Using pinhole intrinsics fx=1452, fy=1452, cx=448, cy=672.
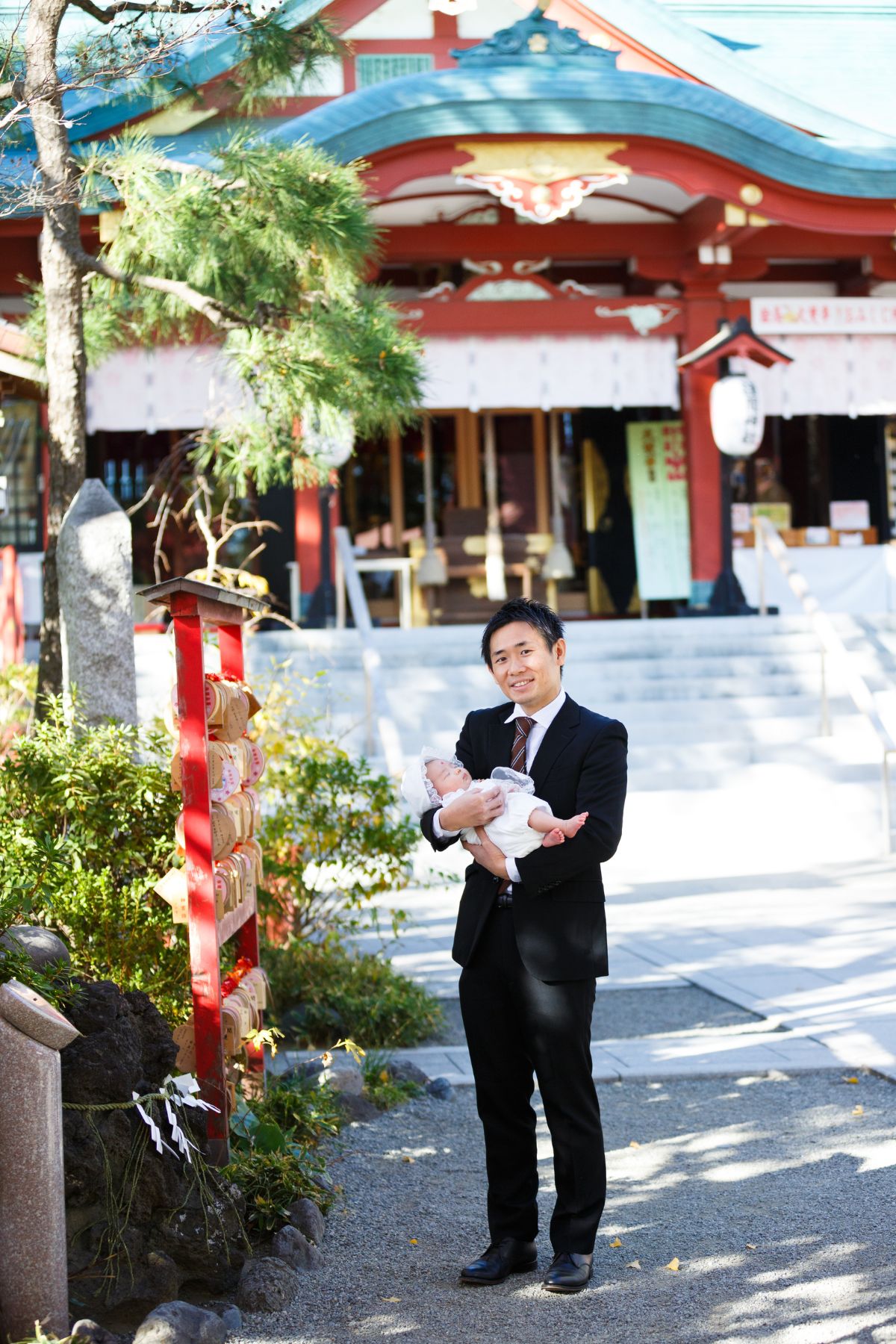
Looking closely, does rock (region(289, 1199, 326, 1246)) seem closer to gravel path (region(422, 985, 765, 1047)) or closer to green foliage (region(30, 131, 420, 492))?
gravel path (region(422, 985, 765, 1047))

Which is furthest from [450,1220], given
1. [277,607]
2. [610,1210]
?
[277,607]

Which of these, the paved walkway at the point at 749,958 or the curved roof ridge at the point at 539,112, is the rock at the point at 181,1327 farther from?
the curved roof ridge at the point at 539,112

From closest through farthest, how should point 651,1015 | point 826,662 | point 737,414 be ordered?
1. point 651,1015
2. point 826,662
3. point 737,414

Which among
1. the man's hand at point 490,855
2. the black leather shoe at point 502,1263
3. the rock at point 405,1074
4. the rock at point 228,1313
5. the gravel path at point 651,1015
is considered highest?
the man's hand at point 490,855

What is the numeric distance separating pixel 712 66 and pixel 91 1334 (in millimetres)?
13623

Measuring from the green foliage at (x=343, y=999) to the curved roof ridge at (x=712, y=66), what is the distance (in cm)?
1073

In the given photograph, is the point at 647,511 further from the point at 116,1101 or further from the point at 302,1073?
the point at 116,1101

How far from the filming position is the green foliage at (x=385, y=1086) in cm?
493

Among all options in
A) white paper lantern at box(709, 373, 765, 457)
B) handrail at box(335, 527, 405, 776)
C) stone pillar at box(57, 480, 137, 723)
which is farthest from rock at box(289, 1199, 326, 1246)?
white paper lantern at box(709, 373, 765, 457)

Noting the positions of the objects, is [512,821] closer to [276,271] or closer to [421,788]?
[421,788]

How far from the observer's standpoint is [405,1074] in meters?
5.19

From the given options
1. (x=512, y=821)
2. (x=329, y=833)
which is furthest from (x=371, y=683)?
(x=512, y=821)

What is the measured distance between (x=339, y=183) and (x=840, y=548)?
10100 mm

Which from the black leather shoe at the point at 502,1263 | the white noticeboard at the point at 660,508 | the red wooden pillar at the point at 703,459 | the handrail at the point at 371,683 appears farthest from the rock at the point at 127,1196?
the white noticeboard at the point at 660,508
